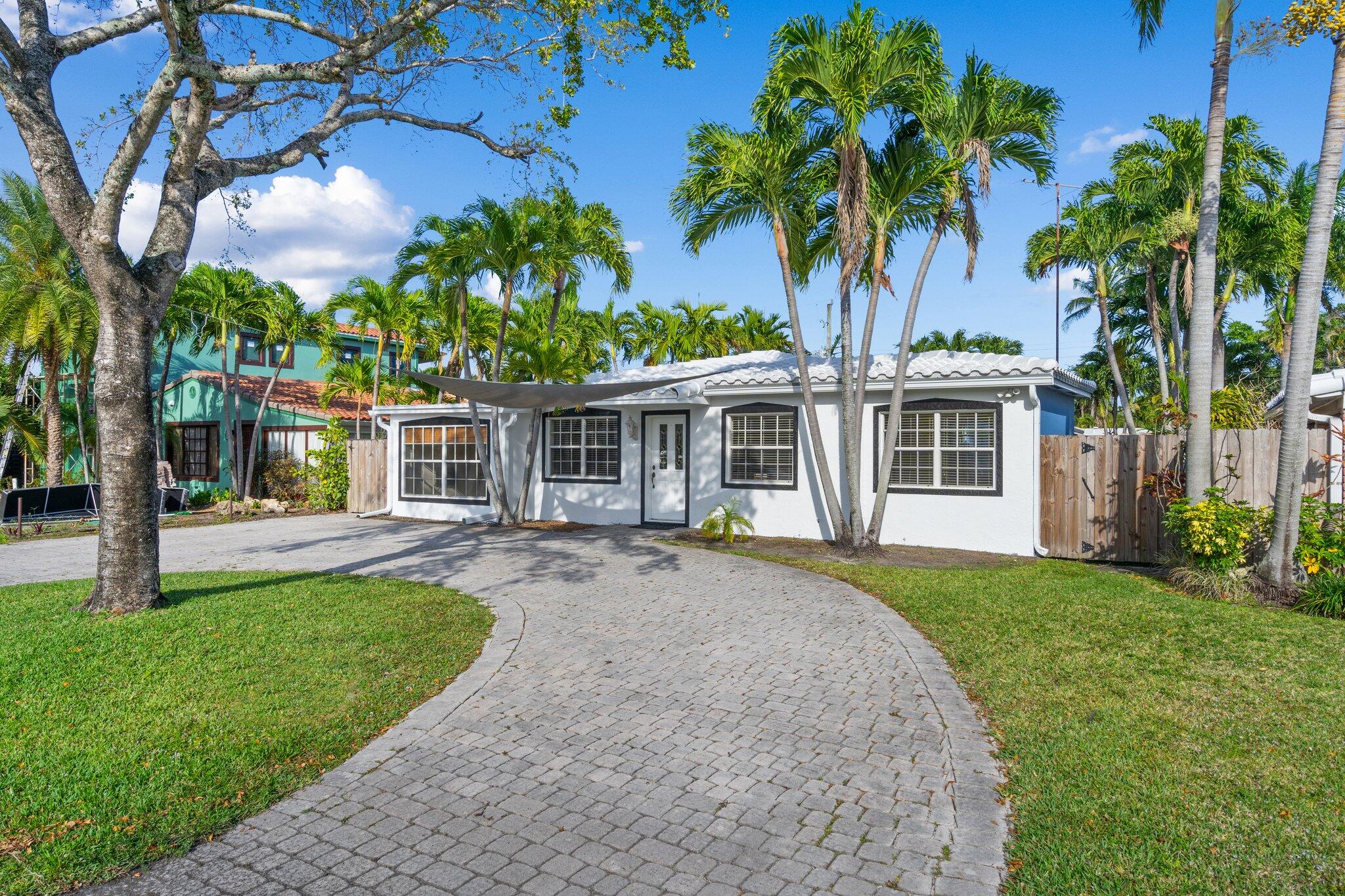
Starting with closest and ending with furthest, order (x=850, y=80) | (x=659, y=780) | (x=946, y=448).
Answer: (x=659, y=780) < (x=850, y=80) < (x=946, y=448)

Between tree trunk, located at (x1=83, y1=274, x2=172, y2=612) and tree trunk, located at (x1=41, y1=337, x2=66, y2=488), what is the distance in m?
13.3

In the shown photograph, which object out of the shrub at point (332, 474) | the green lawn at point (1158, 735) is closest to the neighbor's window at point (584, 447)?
the shrub at point (332, 474)

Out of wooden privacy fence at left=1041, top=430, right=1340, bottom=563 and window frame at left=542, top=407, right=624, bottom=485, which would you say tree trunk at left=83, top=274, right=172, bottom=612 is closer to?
window frame at left=542, top=407, right=624, bottom=485

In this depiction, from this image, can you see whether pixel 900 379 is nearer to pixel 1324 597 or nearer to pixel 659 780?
pixel 1324 597

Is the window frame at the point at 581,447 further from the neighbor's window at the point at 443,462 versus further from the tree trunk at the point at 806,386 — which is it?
the tree trunk at the point at 806,386

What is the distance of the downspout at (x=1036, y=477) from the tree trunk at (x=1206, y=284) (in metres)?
2.33

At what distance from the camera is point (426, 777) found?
3.86 metres

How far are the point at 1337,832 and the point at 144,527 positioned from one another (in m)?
8.32

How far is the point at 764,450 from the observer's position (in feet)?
43.0

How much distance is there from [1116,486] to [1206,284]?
3054 millimetres

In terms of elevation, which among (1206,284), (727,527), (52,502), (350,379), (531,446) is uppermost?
(350,379)

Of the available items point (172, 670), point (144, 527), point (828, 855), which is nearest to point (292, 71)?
point (144, 527)

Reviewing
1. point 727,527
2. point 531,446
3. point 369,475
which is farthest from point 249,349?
point 727,527

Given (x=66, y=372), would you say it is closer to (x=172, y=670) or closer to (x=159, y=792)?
(x=172, y=670)
